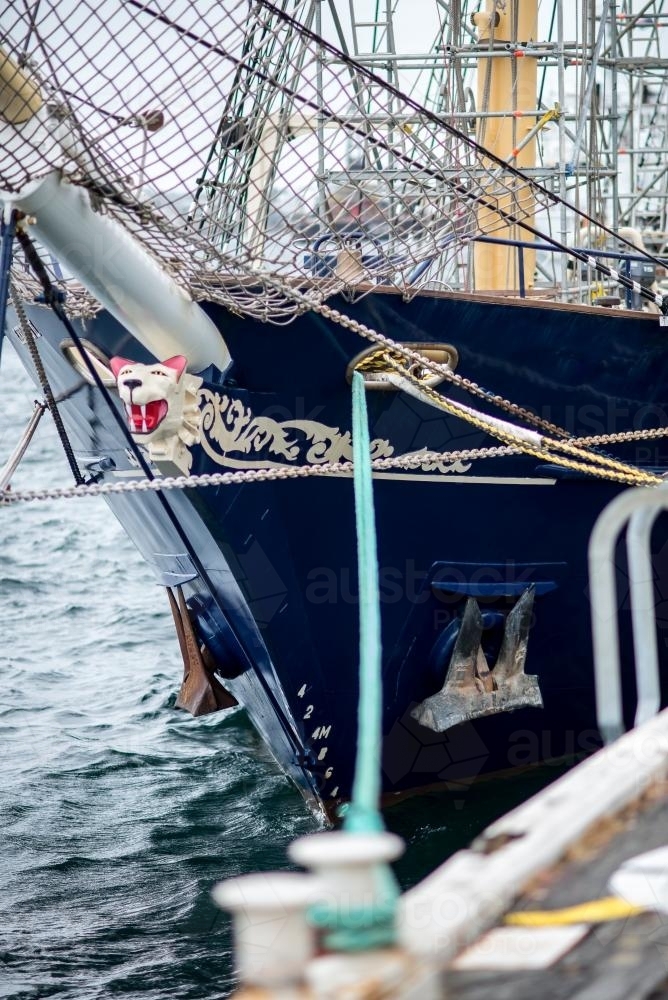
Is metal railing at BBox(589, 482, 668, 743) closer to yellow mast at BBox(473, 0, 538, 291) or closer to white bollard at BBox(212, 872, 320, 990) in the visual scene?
white bollard at BBox(212, 872, 320, 990)

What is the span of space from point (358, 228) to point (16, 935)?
12.1ft

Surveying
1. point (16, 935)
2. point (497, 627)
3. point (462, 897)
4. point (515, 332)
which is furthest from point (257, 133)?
point (16, 935)

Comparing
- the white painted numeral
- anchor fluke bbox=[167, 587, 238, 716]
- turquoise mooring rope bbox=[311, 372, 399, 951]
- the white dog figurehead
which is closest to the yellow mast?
anchor fluke bbox=[167, 587, 238, 716]

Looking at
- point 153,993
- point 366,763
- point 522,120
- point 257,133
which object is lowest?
point 153,993

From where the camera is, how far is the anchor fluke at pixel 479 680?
6.55m

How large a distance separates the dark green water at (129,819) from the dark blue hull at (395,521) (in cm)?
43

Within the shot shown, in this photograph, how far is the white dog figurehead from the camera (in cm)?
527

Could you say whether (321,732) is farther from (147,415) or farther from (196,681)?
(147,415)

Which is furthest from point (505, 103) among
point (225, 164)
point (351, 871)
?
point (351, 871)

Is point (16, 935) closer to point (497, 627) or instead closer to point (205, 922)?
point (205, 922)

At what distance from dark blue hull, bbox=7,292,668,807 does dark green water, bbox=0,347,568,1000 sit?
0.43m

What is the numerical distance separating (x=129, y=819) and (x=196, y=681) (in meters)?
0.93

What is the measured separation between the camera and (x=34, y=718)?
9727mm

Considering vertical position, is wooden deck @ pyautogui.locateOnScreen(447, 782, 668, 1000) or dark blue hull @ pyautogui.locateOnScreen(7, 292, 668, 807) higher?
dark blue hull @ pyautogui.locateOnScreen(7, 292, 668, 807)
